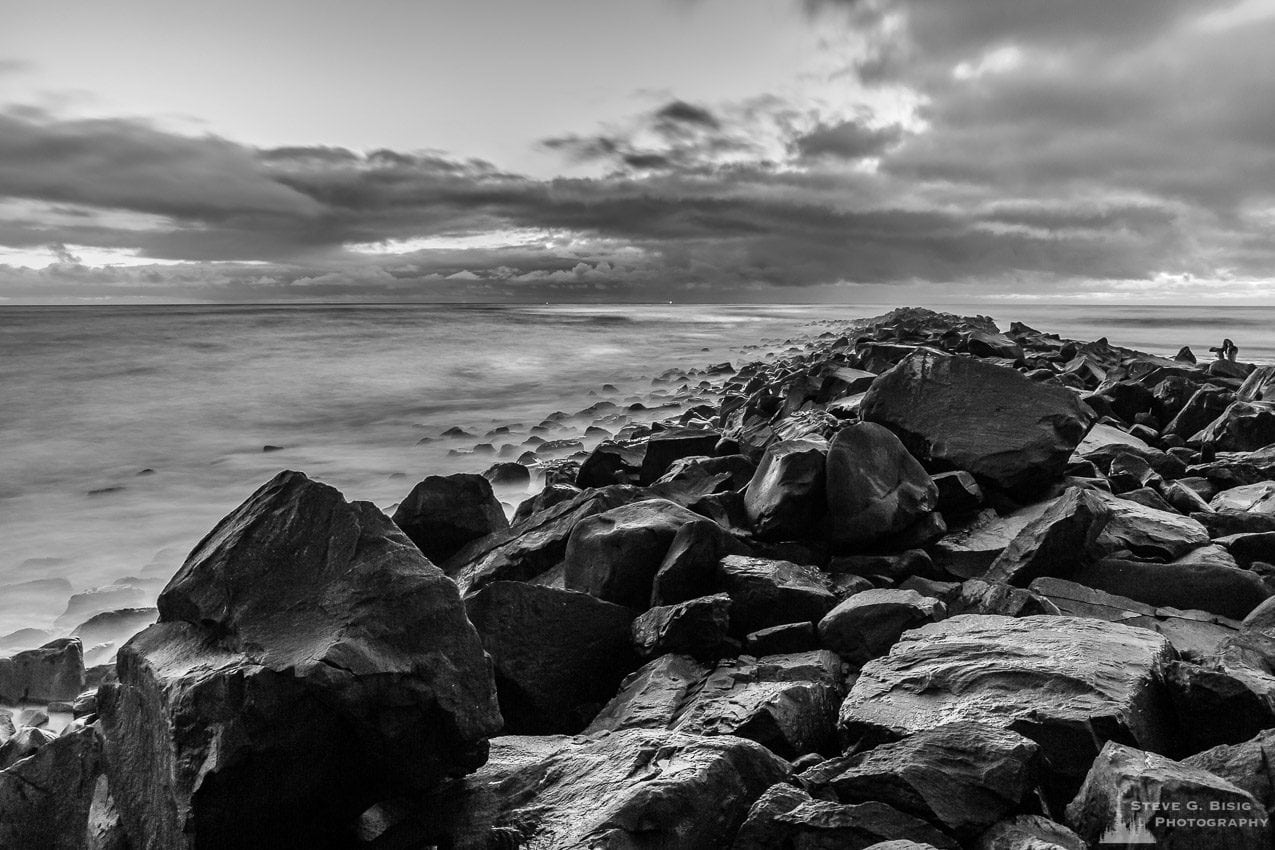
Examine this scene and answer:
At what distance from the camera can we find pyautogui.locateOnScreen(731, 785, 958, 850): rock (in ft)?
6.16

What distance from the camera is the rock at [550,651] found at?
2.98 metres

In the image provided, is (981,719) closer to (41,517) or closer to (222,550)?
(222,550)

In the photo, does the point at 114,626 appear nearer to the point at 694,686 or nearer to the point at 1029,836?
the point at 694,686

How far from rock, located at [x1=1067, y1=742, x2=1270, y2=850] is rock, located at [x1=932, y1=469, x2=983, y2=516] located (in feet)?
8.40

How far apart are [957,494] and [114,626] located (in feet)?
17.6

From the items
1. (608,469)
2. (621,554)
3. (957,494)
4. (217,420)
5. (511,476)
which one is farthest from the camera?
(217,420)

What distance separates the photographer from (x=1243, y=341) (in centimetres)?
3153

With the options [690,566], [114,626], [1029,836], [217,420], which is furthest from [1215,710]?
[217,420]

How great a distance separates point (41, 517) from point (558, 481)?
650 cm

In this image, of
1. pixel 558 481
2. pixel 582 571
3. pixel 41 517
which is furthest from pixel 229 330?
pixel 582 571

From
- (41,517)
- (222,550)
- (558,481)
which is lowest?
(41,517)

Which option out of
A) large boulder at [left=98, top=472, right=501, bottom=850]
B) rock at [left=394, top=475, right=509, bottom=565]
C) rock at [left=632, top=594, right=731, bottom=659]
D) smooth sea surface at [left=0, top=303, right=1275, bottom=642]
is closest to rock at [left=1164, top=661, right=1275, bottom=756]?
rock at [left=632, top=594, right=731, bottom=659]

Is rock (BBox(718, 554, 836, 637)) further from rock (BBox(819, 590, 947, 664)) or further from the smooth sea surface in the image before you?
the smooth sea surface

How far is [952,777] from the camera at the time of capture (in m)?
1.96
